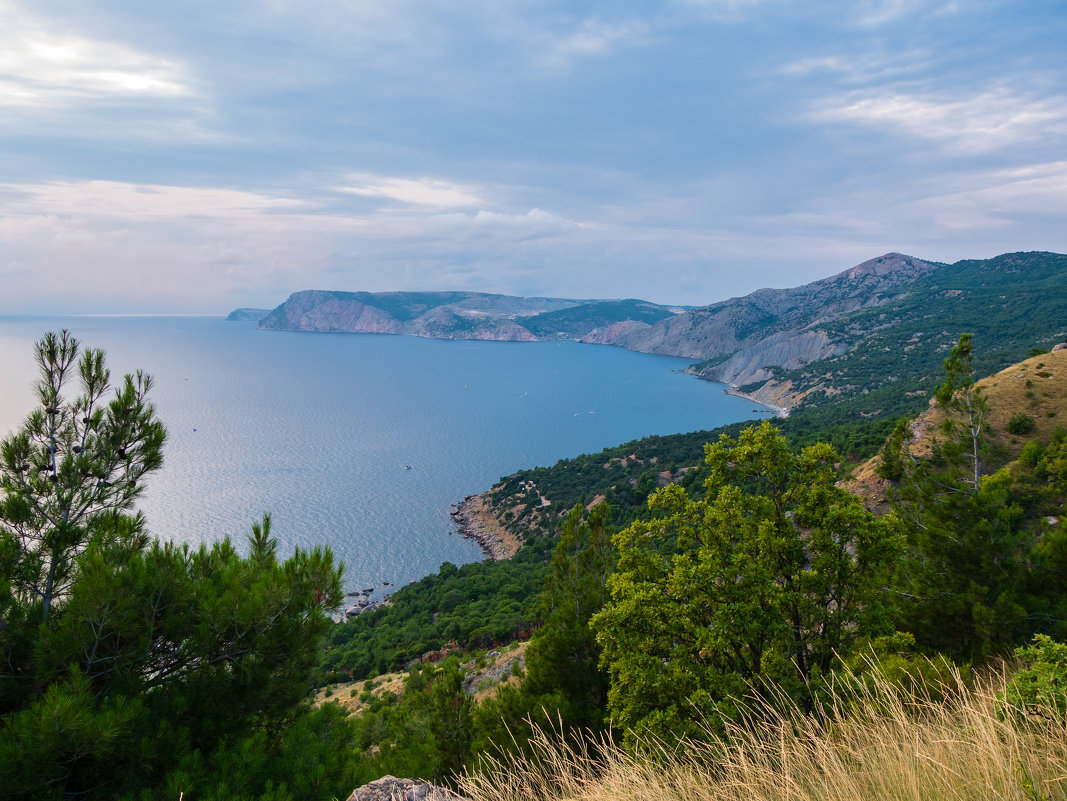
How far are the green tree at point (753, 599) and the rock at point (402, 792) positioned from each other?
4.86 metres

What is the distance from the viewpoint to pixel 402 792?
3752 millimetres

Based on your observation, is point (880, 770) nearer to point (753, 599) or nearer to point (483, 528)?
point (753, 599)

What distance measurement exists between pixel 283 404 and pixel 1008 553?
373 ft

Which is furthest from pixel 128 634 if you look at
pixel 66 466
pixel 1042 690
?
pixel 1042 690

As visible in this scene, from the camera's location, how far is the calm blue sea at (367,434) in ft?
170

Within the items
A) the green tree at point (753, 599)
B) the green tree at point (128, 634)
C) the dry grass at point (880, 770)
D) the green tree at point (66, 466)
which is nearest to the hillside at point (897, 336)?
the green tree at point (753, 599)

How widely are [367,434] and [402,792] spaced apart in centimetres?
8753

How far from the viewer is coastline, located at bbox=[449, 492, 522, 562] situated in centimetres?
5128

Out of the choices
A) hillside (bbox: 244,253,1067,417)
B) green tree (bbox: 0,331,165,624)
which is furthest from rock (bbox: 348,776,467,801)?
hillside (bbox: 244,253,1067,417)

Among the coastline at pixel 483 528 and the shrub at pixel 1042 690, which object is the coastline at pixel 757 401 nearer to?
the coastline at pixel 483 528

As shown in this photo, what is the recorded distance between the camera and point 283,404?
10694 centimetres

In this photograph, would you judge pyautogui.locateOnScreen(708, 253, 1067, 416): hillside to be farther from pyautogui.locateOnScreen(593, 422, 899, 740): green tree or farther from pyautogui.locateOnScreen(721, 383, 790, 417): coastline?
pyautogui.locateOnScreen(593, 422, 899, 740): green tree

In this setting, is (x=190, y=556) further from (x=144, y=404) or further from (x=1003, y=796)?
(x=1003, y=796)

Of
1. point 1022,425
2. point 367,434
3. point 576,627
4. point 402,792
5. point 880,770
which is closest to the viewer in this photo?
point 880,770
